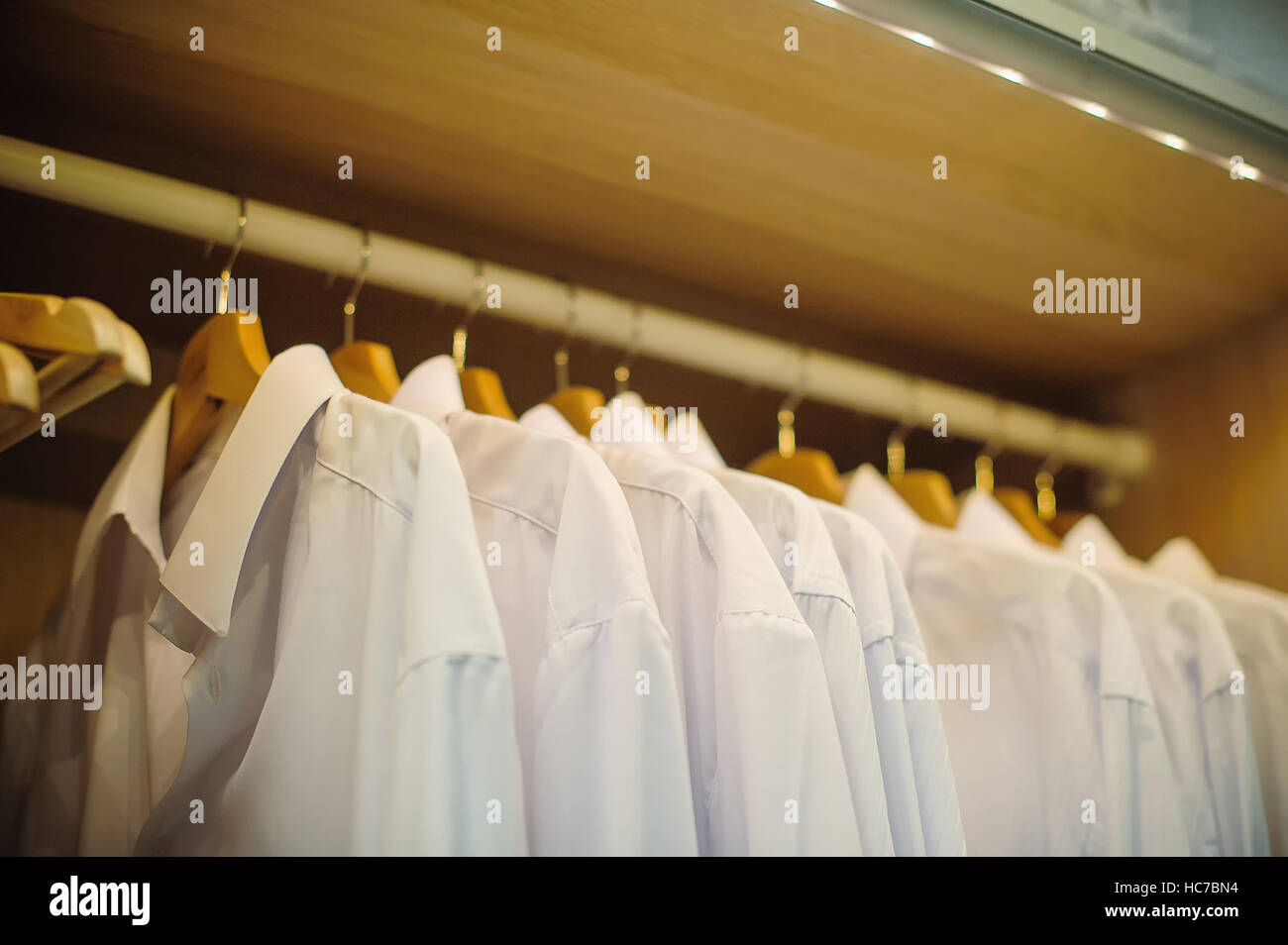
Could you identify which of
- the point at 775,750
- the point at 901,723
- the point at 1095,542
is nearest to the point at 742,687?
the point at 775,750

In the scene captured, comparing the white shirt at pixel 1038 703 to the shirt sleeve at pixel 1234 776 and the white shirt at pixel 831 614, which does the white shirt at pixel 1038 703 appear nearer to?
the shirt sleeve at pixel 1234 776

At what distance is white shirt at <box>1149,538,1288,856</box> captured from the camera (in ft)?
3.29

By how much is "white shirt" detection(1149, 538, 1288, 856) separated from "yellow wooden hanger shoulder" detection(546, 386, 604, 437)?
0.64 metres

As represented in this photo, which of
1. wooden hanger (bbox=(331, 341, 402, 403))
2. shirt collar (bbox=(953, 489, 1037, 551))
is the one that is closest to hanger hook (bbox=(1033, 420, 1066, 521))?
shirt collar (bbox=(953, 489, 1037, 551))

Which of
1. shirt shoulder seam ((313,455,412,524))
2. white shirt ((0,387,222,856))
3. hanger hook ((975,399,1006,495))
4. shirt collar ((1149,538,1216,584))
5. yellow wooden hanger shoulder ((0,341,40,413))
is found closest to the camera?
yellow wooden hanger shoulder ((0,341,40,413))

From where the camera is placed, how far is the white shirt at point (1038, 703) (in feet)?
2.96

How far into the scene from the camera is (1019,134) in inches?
38.6

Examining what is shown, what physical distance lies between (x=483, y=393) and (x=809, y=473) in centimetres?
36

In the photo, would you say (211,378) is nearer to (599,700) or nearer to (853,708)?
(599,700)

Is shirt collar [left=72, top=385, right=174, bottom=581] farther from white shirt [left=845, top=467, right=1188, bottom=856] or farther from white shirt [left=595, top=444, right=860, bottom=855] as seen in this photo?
white shirt [left=845, top=467, right=1188, bottom=856]

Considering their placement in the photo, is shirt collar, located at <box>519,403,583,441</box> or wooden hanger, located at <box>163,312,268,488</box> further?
shirt collar, located at <box>519,403,583,441</box>

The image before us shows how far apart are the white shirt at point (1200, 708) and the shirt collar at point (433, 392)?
632 mm

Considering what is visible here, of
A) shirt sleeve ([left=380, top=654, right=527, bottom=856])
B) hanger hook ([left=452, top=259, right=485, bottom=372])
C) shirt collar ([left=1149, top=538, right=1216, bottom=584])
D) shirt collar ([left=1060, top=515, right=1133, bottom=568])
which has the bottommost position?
shirt sleeve ([left=380, top=654, right=527, bottom=856])

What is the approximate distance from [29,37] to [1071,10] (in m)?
0.82
